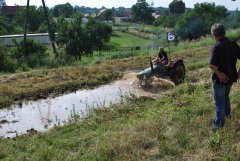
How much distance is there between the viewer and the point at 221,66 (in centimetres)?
564

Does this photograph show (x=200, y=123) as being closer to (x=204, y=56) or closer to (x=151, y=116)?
(x=151, y=116)

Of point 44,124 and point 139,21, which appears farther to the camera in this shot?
point 139,21

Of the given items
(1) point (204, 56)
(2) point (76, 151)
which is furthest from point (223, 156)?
(1) point (204, 56)

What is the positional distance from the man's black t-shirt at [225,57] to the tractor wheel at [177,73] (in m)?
7.62

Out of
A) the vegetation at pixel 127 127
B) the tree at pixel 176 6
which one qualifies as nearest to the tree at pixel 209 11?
the tree at pixel 176 6

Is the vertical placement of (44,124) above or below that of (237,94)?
below

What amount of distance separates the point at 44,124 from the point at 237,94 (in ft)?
17.3

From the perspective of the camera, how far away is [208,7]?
61469mm

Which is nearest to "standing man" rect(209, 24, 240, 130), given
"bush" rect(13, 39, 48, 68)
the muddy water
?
the muddy water

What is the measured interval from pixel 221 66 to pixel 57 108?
24.0 ft

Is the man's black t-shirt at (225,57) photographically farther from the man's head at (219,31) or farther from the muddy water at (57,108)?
the muddy water at (57,108)

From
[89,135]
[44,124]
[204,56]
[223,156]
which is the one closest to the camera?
[223,156]

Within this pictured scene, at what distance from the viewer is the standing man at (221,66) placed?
5523 mm

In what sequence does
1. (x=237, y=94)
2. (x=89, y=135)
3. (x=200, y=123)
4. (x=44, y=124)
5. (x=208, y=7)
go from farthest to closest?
(x=208, y=7), (x=44, y=124), (x=237, y=94), (x=89, y=135), (x=200, y=123)
